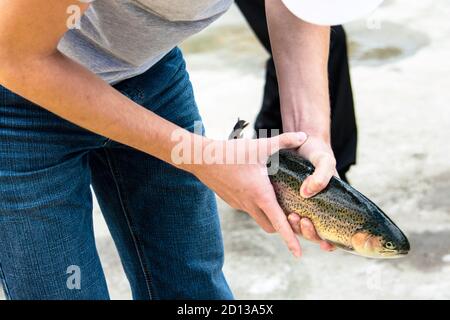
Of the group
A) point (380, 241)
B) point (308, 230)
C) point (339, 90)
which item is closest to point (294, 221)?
point (308, 230)

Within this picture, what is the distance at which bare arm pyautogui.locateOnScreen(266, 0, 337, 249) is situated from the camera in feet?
4.91

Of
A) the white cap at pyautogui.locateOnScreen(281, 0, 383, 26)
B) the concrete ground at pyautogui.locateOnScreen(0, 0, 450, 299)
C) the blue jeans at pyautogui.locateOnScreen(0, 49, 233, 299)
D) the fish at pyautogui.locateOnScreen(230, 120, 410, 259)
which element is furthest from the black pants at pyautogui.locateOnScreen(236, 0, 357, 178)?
the white cap at pyautogui.locateOnScreen(281, 0, 383, 26)

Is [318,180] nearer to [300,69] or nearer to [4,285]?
[300,69]

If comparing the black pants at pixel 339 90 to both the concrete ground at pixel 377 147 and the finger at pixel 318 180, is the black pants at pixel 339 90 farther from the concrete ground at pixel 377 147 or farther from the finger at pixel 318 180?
the finger at pixel 318 180

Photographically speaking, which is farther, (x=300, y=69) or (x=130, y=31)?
(x=300, y=69)

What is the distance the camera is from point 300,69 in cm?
150

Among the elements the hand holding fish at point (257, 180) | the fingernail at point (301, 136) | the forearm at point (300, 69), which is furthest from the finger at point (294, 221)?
the forearm at point (300, 69)

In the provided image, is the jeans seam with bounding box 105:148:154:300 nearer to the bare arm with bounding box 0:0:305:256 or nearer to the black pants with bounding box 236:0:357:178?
the bare arm with bounding box 0:0:305:256

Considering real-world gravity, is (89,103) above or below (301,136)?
above

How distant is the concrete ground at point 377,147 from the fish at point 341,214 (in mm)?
1215

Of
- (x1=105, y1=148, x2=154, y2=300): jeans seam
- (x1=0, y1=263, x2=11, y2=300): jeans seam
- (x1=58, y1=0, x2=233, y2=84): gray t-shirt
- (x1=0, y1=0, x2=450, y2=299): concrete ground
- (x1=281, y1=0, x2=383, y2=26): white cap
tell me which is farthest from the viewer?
(x1=0, y1=0, x2=450, y2=299): concrete ground

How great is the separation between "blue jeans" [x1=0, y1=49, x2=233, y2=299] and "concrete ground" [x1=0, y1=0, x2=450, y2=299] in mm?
883

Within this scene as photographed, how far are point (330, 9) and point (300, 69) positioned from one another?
45 centimetres
